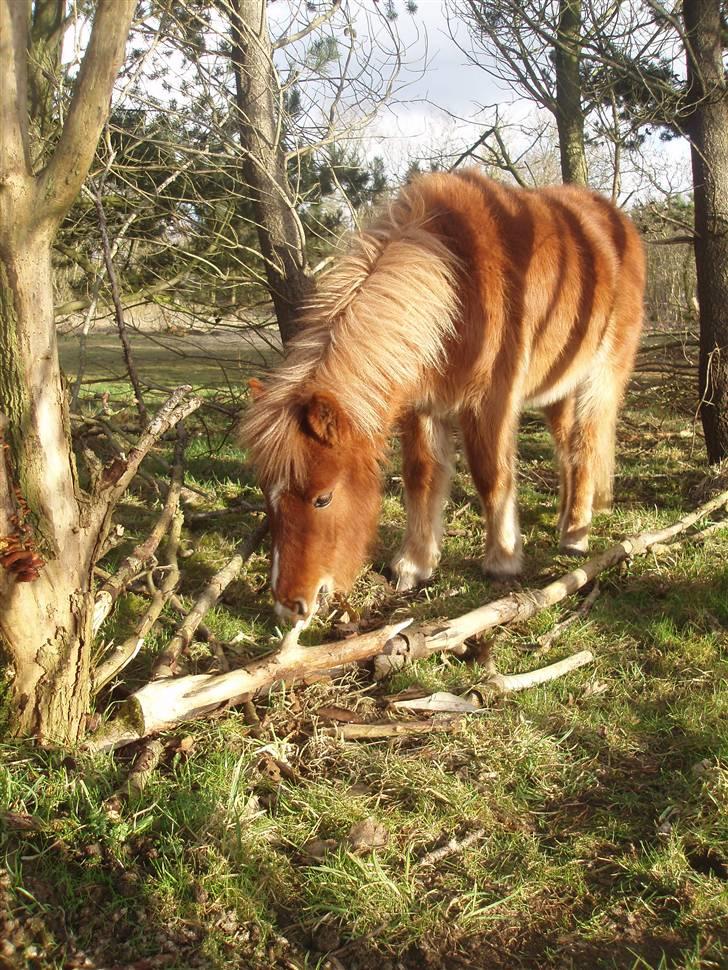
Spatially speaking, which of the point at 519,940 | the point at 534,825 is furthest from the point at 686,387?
the point at 519,940

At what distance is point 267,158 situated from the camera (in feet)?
16.0

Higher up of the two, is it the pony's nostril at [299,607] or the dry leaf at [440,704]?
the pony's nostril at [299,607]

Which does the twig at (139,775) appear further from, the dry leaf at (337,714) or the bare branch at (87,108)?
the bare branch at (87,108)

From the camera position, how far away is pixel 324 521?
10.8 feet

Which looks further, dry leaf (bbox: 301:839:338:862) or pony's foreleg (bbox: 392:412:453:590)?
pony's foreleg (bbox: 392:412:453:590)

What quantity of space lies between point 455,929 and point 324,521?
68.1 inches

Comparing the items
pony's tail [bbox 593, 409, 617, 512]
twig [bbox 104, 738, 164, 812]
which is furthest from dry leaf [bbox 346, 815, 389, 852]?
pony's tail [bbox 593, 409, 617, 512]

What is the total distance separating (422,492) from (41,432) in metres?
2.71

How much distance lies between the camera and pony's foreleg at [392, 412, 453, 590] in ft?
Answer: 14.7

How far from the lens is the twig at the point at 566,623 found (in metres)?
3.51

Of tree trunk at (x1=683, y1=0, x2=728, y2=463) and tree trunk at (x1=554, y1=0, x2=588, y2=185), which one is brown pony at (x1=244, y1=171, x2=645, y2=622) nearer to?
tree trunk at (x1=683, y1=0, x2=728, y2=463)

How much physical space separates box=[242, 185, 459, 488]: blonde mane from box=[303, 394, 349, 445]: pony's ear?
0.20 feet

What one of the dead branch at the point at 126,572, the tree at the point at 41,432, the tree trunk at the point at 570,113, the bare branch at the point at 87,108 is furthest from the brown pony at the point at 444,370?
the tree trunk at the point at 570,113

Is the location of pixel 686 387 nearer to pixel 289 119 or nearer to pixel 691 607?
pixel 691 607
